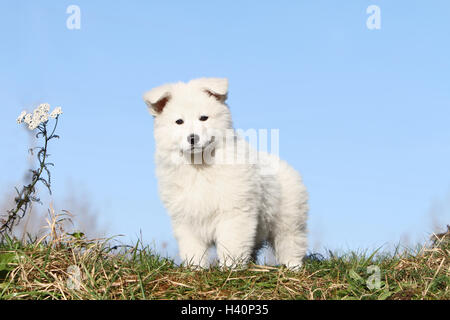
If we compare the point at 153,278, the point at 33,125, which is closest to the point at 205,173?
the point at 153,278

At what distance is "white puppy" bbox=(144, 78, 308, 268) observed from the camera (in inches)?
216

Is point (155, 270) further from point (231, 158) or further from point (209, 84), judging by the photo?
point (209, 84)

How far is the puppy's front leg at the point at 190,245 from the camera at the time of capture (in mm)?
5820

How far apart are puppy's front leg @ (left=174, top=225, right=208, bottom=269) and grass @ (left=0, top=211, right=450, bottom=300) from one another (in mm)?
510

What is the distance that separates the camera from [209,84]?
18.4 feet

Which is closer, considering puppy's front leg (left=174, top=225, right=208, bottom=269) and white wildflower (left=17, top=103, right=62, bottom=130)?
white wildflower (left=17, top=103, right=62, bottom=130)

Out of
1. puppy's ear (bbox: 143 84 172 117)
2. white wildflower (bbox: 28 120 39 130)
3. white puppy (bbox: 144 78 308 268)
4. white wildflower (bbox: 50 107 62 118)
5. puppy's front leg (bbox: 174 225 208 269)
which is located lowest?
puppy's front leg (bbox: 174 225 208 269)

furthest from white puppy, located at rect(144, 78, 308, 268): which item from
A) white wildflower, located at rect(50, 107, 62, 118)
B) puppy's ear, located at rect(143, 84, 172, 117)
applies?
white wildflower, located at rect(50, 107, 62, 118)

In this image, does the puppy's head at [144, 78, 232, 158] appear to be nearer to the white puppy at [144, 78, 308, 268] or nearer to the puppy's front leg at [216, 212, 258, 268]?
the white puppy at [144, 78, 308, 268]

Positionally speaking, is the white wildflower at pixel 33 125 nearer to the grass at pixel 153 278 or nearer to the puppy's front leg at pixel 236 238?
the grass at pixel 153 278

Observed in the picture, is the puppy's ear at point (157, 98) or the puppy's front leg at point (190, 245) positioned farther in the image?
the puppy's front leg at point (190, 245)

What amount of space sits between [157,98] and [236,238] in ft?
5.16

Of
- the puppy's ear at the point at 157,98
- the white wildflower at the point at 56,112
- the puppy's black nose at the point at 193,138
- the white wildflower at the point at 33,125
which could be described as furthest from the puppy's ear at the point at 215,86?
the white wildflower at the point at 33,125

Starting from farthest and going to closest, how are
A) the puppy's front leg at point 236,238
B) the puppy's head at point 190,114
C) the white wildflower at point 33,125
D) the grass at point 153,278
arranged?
the puppy's front leg at point 236,238 < the puppy's head at point 190,114 < the white wildflower at point 33,125 < the grass at point 153,278
